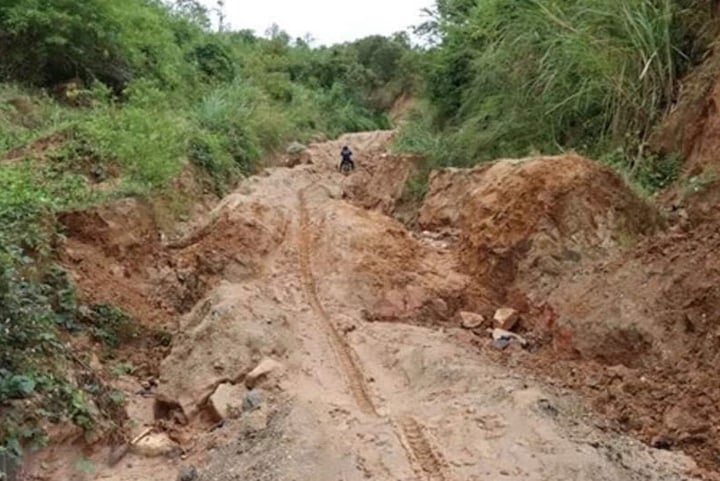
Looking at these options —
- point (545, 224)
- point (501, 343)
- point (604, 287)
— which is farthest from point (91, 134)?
point (604, 287)

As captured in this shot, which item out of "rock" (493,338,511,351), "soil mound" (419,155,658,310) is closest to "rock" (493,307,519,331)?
"soil mound" (419,155,658,310)

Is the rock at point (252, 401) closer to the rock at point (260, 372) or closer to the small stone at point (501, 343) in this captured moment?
the rock at point (260, 372)

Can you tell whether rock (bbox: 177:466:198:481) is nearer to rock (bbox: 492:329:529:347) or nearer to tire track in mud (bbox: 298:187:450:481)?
tire track in mud (bbox: 298:187:450:481)

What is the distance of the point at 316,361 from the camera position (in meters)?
6.67

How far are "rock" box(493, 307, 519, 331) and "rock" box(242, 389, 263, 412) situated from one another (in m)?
2.63

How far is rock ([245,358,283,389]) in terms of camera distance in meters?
6.06

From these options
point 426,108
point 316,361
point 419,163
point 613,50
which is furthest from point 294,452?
point 426,108

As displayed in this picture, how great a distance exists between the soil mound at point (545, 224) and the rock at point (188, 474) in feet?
12.2

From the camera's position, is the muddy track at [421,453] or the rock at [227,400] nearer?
the muddy track at [421,453]

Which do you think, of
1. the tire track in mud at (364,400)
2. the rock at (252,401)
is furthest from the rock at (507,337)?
the rock at (252,401)

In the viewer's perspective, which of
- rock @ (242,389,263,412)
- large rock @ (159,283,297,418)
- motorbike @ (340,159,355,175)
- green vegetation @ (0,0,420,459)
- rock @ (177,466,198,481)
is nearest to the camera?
rock @ (177,466,198,481)

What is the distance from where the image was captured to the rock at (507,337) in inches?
276

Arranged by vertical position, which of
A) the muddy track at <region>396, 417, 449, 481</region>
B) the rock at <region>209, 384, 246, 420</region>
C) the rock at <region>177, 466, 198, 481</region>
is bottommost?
the rock at <region>177, 466, 198, 481</region>

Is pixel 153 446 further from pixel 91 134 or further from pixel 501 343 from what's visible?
pixel 91 134
